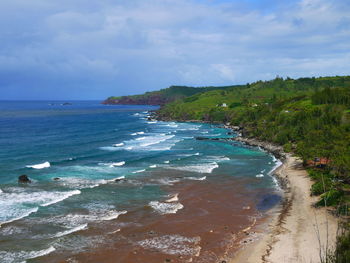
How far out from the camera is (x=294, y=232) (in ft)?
119

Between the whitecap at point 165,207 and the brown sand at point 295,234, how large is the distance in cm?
1185

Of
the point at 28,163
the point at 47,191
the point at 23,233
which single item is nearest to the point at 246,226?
the point at 23,233

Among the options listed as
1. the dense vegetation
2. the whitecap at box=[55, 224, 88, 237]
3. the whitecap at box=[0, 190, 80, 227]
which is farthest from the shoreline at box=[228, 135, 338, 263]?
the whitecap at box=[0, 190, 80, 227]

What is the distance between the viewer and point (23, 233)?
3619cm

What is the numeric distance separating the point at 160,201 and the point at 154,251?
15.2 meters

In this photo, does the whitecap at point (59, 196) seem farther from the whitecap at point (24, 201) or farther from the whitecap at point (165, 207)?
the whitecap at point (165, 207)

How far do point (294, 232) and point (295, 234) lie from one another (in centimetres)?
57

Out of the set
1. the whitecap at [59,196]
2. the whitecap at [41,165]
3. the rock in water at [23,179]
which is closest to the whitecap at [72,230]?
the whitecap at [59,196]

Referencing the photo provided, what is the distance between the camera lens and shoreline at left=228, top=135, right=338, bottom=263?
101ft

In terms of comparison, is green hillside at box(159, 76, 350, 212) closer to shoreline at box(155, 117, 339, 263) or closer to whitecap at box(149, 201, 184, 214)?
shoreline at box(155, 117, 339, 263)

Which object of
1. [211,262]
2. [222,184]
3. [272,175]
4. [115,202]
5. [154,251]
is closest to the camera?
[211,262]

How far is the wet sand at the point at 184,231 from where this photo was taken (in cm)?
3144

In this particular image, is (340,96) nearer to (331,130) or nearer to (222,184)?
(331,130)

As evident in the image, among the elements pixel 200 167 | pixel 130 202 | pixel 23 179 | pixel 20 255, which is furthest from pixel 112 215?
pixel 200 167
